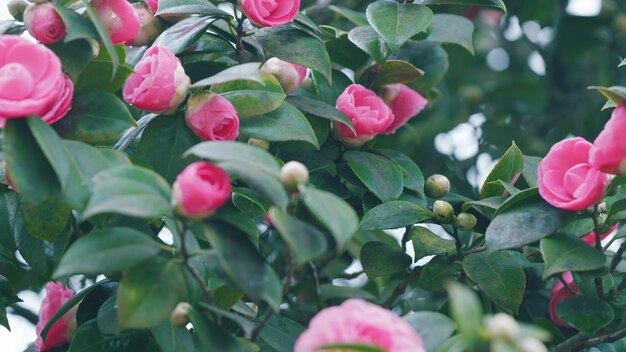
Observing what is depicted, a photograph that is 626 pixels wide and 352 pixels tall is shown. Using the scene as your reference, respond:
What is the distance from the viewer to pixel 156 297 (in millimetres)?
968

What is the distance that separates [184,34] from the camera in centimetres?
131

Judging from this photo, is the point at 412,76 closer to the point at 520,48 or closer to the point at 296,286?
the point at 296,286

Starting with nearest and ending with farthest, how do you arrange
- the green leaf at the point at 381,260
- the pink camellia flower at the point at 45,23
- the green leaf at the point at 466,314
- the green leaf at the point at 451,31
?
the green leaf at the point at 466,314, the pink camellia flower at the point at 45,23, the green leaf at the point at 381,260, the green leaf at the point at 451,31

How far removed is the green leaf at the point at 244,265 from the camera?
925 mm

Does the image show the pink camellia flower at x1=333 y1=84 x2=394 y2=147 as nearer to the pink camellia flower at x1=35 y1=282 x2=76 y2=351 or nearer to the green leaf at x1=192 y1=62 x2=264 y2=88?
the green leaf at x1=192 y1=62 x2=264 y2=88

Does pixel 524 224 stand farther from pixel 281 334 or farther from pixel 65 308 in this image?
pixel 65 308

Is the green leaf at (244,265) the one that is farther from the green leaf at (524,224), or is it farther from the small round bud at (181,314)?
the green leaf at (524,224)

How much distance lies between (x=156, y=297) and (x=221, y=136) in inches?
10.5

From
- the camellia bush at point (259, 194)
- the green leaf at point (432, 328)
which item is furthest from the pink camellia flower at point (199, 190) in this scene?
the green leaf at point (432, 328)

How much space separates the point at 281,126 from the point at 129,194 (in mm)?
343

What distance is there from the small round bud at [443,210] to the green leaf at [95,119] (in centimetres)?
43

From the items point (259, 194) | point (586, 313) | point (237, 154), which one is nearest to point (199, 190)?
point (237, 154)

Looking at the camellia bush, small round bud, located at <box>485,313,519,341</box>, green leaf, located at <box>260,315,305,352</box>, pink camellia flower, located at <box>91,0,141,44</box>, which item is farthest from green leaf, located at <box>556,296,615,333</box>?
pink camellia flower, located at <box>91,0,141,44</box>

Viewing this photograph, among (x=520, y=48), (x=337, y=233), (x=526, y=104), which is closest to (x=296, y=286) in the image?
(x=337, y=233)
